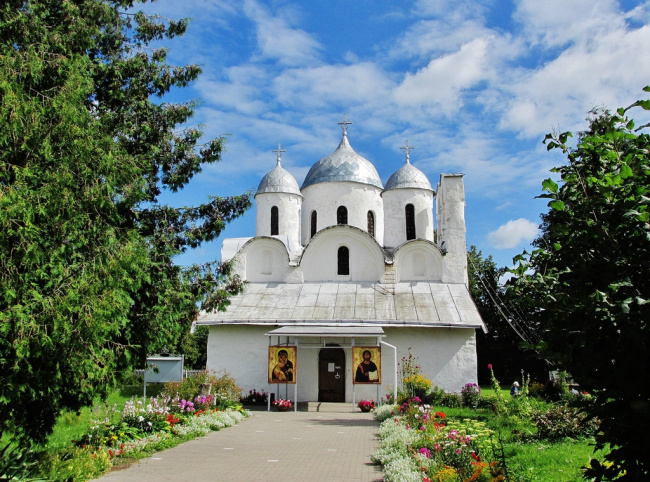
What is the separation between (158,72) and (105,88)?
1021 millimetres

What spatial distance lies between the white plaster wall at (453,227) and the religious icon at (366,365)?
19.3 ft

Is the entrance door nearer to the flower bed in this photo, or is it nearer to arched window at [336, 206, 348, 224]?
arched window at [336, 206, 348, 224]

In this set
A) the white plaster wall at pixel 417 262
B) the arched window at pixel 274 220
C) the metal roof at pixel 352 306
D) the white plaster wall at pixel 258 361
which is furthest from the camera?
the arched window at pixel 274 220

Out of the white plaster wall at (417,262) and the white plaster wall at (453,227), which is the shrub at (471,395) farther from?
the white plaster wall at (417,262)

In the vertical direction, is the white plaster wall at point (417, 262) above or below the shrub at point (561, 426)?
above

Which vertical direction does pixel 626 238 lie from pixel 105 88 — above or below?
below

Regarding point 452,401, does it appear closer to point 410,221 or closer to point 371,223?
point 410,221

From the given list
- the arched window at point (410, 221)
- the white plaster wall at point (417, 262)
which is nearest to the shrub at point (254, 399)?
the white plaster wall at point (417, 262)

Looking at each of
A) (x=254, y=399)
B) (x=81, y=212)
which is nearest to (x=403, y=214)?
(x=254, y=399)

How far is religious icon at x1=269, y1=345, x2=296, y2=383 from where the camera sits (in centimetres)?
1734

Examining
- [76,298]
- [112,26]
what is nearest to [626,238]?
[76,298]

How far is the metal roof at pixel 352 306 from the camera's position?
19.0m

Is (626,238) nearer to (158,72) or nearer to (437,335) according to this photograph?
(158,72)

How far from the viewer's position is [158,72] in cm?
1016
